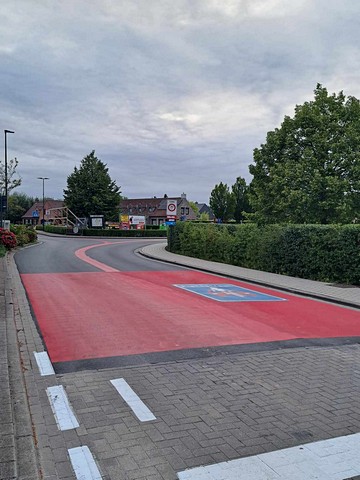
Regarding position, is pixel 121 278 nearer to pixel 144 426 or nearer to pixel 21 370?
pixel 21 370

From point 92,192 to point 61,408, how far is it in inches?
2478

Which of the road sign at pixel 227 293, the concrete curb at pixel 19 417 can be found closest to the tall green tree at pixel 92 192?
the road sign at pixel 227 293

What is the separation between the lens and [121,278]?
1477cm

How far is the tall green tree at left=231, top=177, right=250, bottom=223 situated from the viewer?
234 ft

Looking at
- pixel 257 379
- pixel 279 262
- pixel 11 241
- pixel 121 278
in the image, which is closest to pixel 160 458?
pixel 257 379

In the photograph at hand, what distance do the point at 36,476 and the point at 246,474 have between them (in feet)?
5.05

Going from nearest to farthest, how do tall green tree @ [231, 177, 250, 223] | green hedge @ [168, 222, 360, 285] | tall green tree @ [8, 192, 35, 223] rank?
green hedge @ [168, 222, 360, 285]
tall green tree @ [231, 177, 250, 223]
tall green tree @ [8, 192, 35, 223]

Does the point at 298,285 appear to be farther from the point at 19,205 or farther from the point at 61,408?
the point at 19,205

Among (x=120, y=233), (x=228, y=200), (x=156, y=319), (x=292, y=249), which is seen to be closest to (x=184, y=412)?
(x=156, y=319)

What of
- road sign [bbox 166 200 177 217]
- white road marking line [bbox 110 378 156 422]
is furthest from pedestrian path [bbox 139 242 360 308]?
road sign [bbox 166 200 177 217]

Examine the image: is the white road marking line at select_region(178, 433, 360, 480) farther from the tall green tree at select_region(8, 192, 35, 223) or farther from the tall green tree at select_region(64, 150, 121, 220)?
the tall green tree at select_region(8, 192, 35, 223)

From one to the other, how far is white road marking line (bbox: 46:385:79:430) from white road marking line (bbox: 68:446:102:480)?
0.43 meters

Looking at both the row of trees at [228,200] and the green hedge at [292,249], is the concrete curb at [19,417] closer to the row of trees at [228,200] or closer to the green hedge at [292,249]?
the green hedge at [292,249]

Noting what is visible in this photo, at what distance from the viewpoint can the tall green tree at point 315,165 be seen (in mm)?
19484
